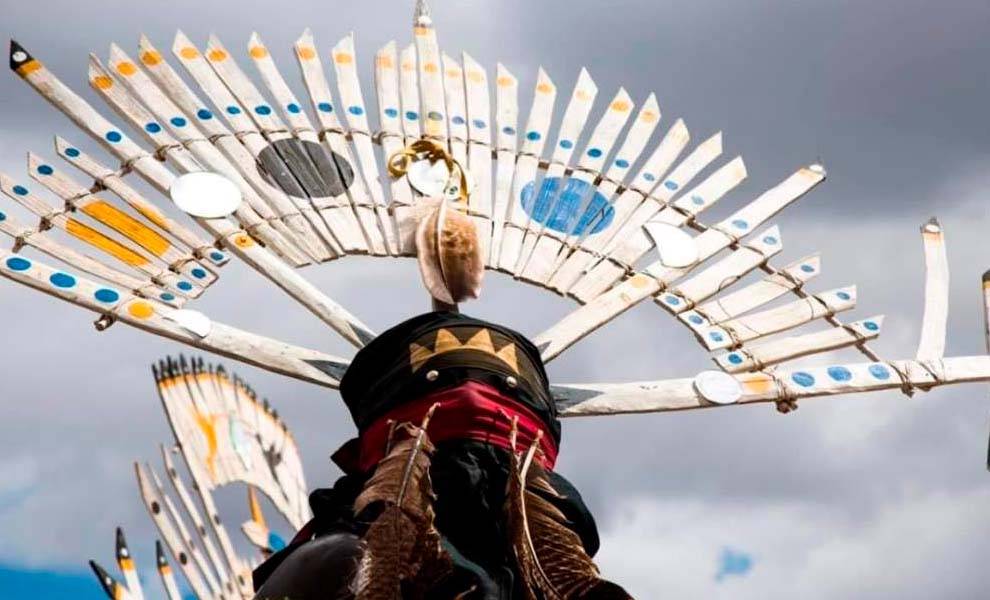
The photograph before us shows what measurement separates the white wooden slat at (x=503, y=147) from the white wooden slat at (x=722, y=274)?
0.67 m

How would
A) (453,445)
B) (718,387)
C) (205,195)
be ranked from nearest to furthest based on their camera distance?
(453,445), (718,387), (205,195)

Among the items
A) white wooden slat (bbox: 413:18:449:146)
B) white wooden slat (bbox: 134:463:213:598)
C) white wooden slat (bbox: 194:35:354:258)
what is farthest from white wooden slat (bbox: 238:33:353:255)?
white wooden slat (bbox: 134:463:213:598)

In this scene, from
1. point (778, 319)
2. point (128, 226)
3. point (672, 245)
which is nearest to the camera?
point (128, 226)

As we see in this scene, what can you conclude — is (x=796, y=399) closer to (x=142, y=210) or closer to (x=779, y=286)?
(x=779, y=286)

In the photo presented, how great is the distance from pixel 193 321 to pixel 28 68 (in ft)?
4.49

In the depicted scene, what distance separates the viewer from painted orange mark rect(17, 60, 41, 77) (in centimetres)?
705

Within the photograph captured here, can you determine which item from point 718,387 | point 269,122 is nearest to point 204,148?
point 269,122

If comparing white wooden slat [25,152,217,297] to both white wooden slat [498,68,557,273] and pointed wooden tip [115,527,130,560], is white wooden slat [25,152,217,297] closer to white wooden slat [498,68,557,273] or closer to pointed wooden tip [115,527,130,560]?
white wooden slat [498,68,557,273]

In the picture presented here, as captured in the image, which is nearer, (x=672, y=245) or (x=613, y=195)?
(x=672, y=245)

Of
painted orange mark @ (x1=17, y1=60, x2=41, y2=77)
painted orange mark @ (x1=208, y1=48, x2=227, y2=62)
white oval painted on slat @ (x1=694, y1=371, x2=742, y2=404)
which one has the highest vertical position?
painted orange mark @ (x1=208, y1=48, x2=227, y2=62)

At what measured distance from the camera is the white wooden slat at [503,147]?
7.37 meters

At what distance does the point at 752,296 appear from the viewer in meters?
7.33

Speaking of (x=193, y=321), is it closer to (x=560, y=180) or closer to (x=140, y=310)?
(x=140, y=310)

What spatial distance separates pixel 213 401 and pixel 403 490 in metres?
6.65
